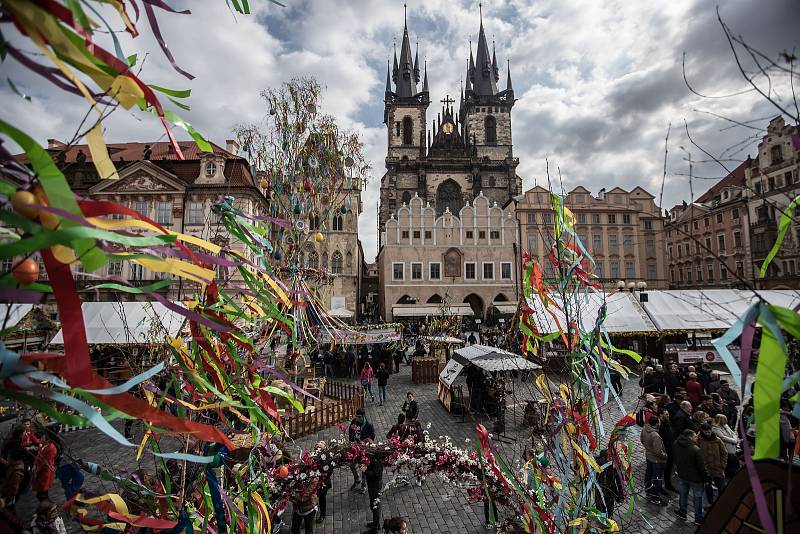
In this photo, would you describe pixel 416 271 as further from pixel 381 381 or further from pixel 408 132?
pixel 408 132

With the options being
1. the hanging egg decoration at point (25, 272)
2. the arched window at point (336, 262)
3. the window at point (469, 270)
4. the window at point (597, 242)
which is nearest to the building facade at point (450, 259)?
the window at point (469, 270)

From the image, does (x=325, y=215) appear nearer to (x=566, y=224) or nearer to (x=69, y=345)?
(x=566, y=224)

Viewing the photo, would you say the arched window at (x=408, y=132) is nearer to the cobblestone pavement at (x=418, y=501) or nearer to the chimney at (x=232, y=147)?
the chimney at (x=232, y=147)

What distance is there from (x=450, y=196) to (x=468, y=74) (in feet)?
73.9

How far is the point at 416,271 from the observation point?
38.5 meters

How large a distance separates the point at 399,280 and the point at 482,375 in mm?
25607

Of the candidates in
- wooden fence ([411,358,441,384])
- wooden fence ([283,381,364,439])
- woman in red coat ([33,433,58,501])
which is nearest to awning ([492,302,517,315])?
wooden fence ([411,358,441,384])

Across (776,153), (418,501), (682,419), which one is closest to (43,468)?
(418,501)

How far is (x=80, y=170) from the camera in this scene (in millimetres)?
28109

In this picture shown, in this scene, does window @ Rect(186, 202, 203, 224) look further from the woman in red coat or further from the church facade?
the woman in red coat

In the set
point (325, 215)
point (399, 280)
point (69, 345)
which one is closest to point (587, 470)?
point (69, 345)

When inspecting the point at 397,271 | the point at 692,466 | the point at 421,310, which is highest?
the point at 397,271

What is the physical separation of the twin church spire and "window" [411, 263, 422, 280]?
32.4 meters

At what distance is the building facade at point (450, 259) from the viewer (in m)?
38.4
